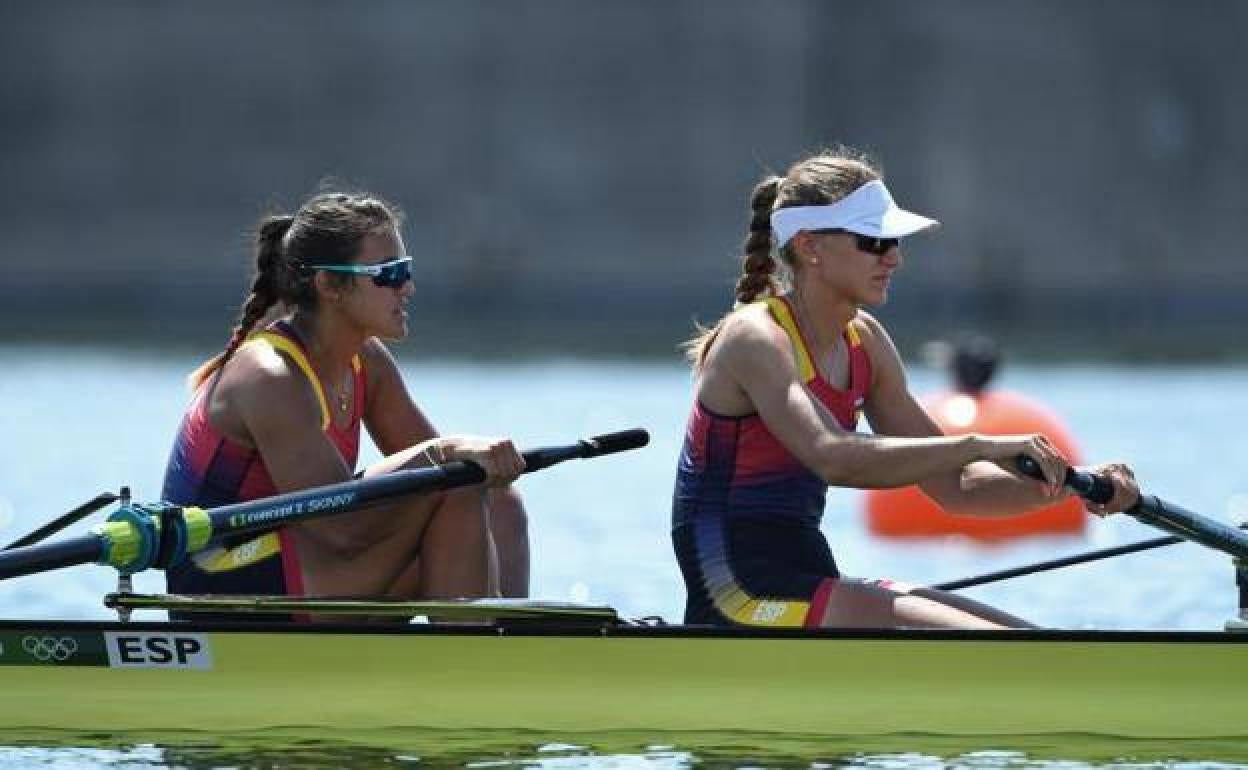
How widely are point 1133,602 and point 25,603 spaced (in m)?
5.23

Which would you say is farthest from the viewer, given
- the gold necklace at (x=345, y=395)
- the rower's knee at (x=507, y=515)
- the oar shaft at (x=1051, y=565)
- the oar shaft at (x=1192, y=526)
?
the oar shaft at (x=1051, y=565)

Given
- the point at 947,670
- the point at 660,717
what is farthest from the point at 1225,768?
the point at 660,717

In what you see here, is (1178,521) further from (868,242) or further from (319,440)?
(319,440)

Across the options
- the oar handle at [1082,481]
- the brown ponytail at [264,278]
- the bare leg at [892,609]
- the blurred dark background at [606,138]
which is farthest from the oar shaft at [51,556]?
the blurred dark background at [606,138]

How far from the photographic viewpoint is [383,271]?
855 centimetres

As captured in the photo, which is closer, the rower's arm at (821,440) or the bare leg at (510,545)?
the rower's arm at (821,440)

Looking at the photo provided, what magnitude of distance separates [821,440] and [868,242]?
677 mm

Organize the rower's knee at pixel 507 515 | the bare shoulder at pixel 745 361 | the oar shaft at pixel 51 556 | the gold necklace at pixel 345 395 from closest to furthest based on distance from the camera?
the bare shoulder at pixel 745 361
the oar shaft at pixel 51 556
the gold necklace at pixel 345 395
the rower's knee at pixel 507 515

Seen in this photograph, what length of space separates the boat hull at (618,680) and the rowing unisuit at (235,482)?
417 millimetres

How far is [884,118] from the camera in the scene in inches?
1770

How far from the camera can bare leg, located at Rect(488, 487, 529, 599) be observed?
348 inches

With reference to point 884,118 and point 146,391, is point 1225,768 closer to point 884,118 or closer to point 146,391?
point 146,391

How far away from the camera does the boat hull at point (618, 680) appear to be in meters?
8.07

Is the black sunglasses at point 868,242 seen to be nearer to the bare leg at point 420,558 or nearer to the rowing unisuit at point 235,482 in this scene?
the bare leg at point 420,558
